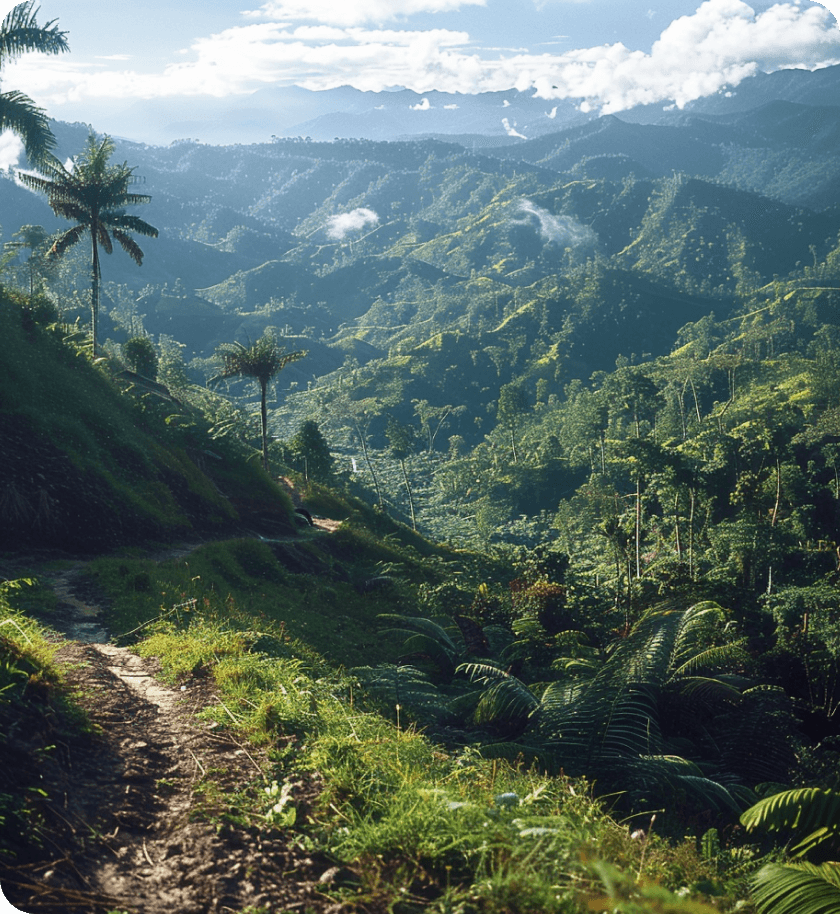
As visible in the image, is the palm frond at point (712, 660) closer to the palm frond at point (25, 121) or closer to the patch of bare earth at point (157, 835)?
the patch of bare earth at point (157, 835)

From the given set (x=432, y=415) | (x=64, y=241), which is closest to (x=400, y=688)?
(x=64, y=241)

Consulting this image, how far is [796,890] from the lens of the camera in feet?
12.4

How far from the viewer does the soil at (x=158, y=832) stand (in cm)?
308

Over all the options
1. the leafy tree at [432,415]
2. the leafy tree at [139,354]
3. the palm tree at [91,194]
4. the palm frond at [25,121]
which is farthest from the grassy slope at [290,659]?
the leafy tree at [432,415]

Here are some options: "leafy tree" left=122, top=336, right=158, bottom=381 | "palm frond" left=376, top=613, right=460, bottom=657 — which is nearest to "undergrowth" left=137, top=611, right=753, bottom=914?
"palm frond" left=376, top=613, right=460, bottom=657

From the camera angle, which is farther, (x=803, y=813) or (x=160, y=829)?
(x=803, y=813)

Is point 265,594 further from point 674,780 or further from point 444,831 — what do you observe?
point 444,831

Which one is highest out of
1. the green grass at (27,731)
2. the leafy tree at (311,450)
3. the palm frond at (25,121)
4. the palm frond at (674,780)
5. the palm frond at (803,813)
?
the palm frond at (25,121)

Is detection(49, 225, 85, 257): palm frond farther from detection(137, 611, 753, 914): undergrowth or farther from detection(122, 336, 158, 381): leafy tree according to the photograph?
detection(137, 611, 753, 914): undergrowth

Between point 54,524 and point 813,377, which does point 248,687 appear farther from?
point 813,377

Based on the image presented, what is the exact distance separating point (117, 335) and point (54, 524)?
15372 cm

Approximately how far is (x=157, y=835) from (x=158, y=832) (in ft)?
0.09

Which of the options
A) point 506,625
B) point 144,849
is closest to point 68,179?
point 506,625

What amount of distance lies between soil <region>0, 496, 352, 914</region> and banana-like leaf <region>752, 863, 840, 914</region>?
2.62m
